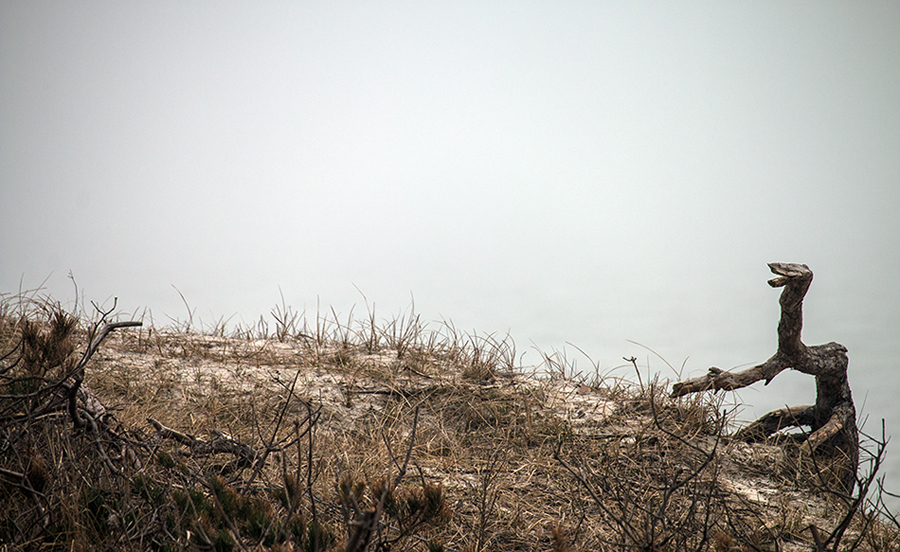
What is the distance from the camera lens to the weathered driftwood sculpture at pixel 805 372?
16.0 ft

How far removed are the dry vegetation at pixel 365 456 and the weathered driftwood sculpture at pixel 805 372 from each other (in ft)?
0.67

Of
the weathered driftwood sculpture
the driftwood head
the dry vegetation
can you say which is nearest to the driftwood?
the dry vegetation

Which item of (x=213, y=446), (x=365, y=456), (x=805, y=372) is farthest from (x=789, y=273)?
(x=213, y=446)

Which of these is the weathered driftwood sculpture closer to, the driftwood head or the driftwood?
the driftwood head

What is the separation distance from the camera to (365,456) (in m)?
3.71

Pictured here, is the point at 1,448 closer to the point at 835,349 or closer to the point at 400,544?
the point at 400,544

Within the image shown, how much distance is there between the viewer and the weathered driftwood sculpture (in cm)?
487

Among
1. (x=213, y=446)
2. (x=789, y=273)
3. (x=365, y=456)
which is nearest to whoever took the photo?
(x=213, y=446)

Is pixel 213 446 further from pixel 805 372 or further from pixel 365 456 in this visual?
pixel 805 372

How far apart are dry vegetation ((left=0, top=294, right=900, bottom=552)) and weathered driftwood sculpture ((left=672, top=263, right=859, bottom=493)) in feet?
0.67

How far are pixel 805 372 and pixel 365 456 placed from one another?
4.29 metres

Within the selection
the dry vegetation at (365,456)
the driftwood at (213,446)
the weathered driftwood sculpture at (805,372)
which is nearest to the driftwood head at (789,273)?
A: the weathered driftwood sculpture at (805,372)

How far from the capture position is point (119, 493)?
2400 mm

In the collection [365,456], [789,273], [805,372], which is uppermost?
[789,273]
